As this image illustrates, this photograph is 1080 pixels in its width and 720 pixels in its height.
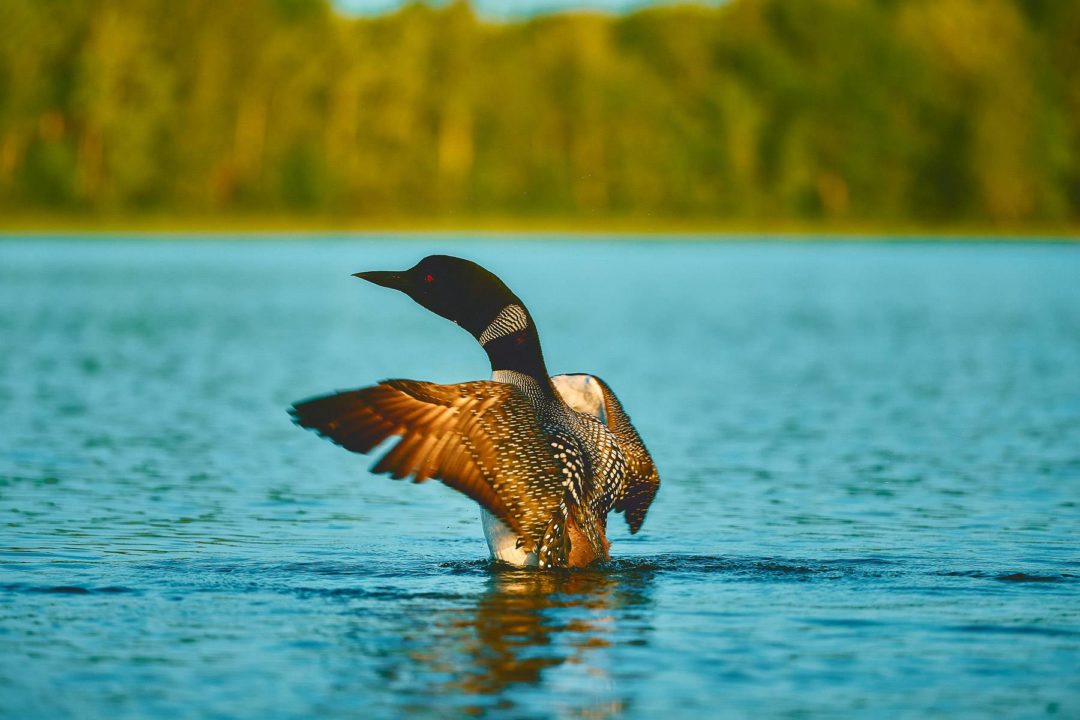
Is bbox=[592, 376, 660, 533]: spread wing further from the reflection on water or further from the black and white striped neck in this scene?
the black and white striped neck

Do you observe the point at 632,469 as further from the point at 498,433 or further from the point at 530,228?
the point at 530,228

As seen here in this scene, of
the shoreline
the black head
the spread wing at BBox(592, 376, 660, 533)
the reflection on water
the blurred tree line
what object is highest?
the blurred tree line

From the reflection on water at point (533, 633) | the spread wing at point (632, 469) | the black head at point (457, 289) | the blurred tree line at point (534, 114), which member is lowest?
the reflection on water at point (533, 633)

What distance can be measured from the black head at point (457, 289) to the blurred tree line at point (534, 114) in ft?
231

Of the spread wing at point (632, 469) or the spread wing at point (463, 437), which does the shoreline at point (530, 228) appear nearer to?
the spread wing at point (632, 469)

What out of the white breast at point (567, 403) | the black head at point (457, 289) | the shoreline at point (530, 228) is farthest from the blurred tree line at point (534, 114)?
the black head at point (457, 289)

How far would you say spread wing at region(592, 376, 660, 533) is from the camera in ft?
31.1

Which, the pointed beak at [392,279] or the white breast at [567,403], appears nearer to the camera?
the pointed beak at [392,279]

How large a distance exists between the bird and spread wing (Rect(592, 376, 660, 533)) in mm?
25

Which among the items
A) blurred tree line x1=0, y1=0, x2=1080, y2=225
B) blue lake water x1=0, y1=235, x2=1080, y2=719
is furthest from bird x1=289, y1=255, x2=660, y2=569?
blurred tree line x1=0, y1=0, x2=1080, y2=225

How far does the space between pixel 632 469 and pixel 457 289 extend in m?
1.46

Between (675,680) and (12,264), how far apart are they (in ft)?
173

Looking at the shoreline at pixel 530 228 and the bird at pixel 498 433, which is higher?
the shoreline at pixel 530 228

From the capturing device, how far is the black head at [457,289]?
29.1 ft
